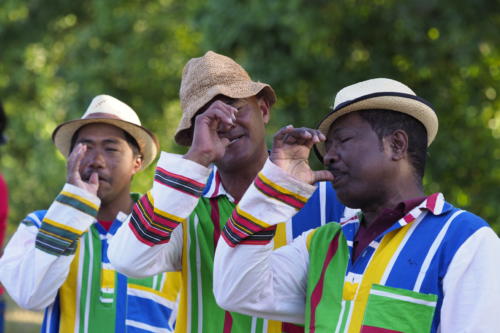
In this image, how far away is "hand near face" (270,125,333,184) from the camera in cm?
305

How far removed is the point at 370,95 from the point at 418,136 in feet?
0.79

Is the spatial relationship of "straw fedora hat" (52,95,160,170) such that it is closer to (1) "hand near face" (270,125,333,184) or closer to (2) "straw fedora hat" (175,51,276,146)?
(2) "straw fedora hat" (175,51,276,146)

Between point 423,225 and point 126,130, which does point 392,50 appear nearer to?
point 126,130

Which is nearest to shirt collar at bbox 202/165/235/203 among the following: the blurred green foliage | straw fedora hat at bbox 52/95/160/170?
straw fedora hat at bbox 52/95/160/170

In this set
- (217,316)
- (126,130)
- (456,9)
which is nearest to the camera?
(217,316)

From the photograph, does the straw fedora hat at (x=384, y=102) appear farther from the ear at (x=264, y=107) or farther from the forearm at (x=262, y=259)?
the ear at (x=264, y=107)

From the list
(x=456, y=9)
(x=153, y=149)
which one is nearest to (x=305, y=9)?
(x=456, y=9)

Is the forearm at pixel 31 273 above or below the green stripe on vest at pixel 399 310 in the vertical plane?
above

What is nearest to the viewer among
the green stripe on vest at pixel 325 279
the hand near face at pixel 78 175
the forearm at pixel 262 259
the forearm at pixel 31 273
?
the forearm at pixel 262 259

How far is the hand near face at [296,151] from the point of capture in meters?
3.05

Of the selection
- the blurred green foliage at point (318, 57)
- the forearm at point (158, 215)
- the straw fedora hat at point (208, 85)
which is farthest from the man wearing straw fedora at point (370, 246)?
the blurred green foliage at point (318, 57)

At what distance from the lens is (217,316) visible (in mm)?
3650

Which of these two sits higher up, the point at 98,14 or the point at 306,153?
the point at 98,14

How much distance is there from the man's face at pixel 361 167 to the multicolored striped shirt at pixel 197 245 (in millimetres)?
509
